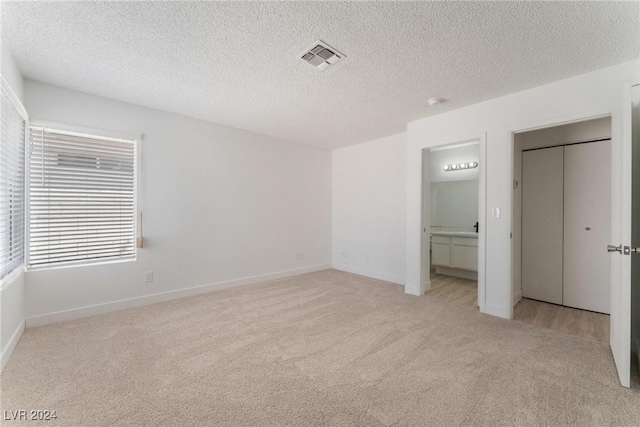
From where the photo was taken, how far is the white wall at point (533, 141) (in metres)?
3.15

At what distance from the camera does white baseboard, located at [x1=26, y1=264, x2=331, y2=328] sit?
275 cm

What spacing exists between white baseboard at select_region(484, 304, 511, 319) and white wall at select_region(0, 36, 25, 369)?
14.6 feet

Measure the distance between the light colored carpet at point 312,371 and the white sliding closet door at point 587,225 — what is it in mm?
1096

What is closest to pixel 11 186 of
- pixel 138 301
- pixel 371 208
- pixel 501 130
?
pixel 138 301

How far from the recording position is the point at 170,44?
6.86 feet

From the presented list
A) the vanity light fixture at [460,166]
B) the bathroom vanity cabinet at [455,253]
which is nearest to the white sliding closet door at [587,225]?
the bathroom vanity cabinet at [455,253]

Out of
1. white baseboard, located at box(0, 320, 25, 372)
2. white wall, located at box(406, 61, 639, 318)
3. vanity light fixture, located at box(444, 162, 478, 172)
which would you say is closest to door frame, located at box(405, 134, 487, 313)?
white wall, located at box(406, 61, 639, 318)

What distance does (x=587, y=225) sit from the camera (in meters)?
3.20

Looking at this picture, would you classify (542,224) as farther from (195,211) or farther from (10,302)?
(10,302)

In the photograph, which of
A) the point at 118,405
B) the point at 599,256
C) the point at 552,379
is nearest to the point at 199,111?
the point at 118,405

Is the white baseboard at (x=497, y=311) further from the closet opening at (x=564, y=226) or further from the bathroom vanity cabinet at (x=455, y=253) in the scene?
the bathroom vanity cabinet at (x=455, y=253)

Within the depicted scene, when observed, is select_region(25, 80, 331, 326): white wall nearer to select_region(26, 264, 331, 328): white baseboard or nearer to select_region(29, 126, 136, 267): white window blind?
select_region(26, 264, 331, 328): white baseboard

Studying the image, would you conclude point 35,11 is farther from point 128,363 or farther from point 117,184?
point 128,363

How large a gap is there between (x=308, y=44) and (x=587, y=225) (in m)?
3.79
